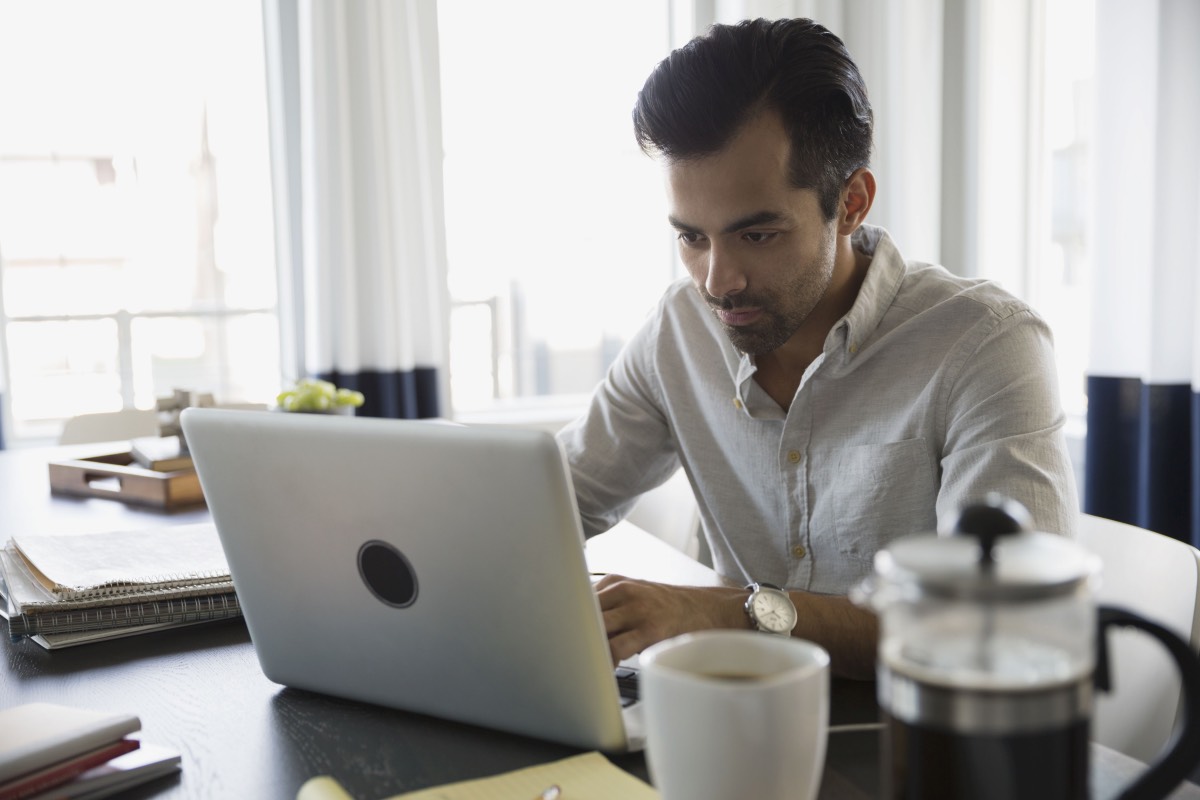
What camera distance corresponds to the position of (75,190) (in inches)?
138

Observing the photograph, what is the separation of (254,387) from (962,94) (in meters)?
2.52

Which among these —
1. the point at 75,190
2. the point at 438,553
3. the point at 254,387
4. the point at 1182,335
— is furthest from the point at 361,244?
the point at 438,553

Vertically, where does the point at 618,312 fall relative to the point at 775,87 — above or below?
below

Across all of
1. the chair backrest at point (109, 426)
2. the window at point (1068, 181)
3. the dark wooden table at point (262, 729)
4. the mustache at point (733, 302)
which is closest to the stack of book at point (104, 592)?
the dark wooden table at point (262, 729)

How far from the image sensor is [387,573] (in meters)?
0.82

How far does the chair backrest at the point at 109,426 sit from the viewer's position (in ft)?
8.71

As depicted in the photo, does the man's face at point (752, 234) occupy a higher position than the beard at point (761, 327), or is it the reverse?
the man's face at point (752, 234)

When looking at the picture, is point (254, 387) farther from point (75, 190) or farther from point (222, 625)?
point (222, 625)

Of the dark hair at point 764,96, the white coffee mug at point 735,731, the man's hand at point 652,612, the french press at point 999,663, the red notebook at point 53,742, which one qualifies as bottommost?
the red notebook at point 53,742

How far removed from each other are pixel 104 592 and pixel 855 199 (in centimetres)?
100

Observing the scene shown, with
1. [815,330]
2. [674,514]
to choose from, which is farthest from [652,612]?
[674,514]

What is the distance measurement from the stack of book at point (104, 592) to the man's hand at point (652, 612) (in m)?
0.42

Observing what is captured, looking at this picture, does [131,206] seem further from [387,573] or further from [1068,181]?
[387,573]

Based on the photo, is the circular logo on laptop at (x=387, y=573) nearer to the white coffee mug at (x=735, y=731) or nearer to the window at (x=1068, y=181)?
the white coffee mug at (x=735, y=731)
